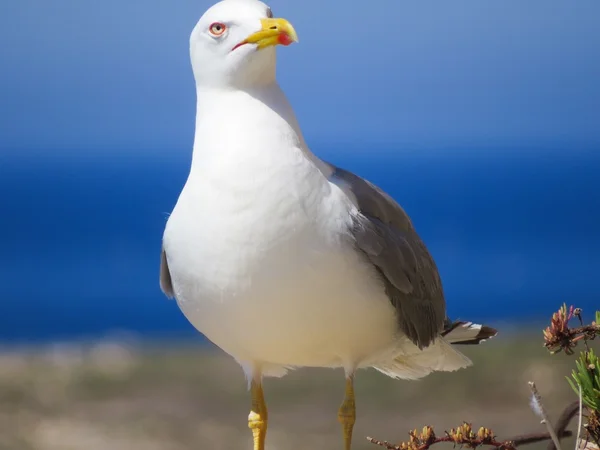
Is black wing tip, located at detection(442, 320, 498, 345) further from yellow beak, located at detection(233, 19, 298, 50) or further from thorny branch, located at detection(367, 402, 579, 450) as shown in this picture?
yellow beak, located at detection(233, 19, 298, 50)

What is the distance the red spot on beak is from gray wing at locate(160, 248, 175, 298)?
2.94 feet

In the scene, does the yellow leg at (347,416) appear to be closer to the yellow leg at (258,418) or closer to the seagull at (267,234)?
the seagull at (267,234)

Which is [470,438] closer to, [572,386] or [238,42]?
[572,386]

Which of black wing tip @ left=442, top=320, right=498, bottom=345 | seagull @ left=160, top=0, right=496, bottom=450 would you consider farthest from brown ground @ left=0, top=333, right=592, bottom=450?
seagull @ left=160, top=0, right=496, bottom=450

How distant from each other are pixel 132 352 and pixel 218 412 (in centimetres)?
200

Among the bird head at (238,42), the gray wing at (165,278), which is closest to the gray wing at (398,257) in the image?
the bird head at (238,42)

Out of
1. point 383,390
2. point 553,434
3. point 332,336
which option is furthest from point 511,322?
point 553,434

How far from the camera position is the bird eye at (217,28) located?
3.18m

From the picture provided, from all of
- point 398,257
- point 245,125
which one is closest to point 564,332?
point 398,257

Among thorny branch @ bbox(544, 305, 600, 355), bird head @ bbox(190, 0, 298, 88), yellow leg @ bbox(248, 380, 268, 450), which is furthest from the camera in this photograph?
yellow leg @ bbox(248, 380, 268, 450)

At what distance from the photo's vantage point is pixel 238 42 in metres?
3.13

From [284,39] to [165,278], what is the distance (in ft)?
3.40

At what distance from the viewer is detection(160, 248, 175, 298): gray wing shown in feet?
11.7

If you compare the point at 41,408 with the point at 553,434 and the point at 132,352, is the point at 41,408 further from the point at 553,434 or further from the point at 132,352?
the point at 553,434
